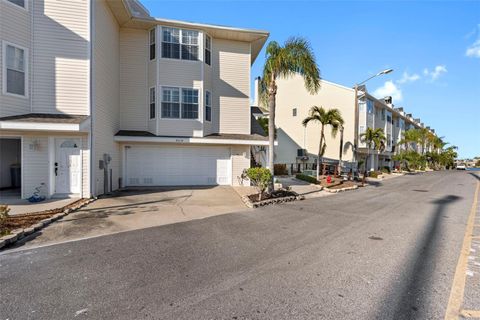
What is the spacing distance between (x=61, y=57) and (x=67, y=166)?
455 cm

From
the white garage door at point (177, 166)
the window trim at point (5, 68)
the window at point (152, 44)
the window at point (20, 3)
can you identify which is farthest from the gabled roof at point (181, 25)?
the white garage door at point (177, 166)

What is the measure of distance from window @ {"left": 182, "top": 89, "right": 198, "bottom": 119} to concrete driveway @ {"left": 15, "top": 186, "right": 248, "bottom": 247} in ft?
14.7

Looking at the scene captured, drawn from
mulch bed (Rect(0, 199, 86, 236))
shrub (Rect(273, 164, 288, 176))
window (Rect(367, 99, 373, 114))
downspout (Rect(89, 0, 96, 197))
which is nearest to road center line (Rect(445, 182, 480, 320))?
mulch bed (Rect(0, 199, 86, 236))

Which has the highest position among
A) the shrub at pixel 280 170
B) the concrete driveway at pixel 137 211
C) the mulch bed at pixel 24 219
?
the shrub at pixel 280 170

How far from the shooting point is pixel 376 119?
123 ft

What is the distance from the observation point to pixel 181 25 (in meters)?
14.8

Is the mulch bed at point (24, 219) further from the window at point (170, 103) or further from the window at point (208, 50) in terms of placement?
the window at point (208, 50)

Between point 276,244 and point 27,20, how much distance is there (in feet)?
42.2

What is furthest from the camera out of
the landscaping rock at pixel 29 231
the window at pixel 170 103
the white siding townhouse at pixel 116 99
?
the window at pixel 170 103

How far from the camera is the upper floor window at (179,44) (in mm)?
14883

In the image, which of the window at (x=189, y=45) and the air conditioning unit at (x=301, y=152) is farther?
the air conditioning unit at (x=301, y=152)

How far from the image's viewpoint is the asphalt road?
3352mm

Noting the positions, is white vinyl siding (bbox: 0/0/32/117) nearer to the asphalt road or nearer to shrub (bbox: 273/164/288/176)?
the asphalt road

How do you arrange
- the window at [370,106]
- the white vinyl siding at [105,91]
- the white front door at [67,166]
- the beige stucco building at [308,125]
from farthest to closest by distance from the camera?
the window at [370,106]
the beige stucco building at [308,125]
the white vinyl siding at [105,91]
the white front door at [67,166]
